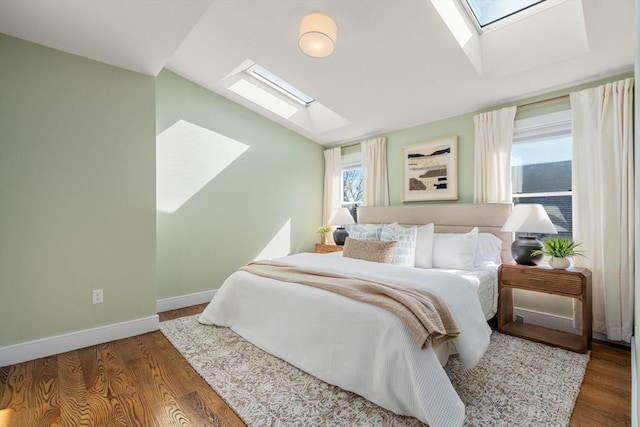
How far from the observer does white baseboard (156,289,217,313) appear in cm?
337

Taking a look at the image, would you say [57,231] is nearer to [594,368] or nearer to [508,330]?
[508,330]

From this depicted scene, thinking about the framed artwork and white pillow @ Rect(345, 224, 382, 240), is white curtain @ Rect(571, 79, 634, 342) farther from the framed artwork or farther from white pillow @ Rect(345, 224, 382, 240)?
white pillow @ Rect(345, 224, 382, 240)

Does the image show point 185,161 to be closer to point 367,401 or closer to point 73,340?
point 73,340

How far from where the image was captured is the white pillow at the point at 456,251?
2828mm

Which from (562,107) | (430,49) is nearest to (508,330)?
(562,107)

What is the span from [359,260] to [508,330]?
60.3 inches

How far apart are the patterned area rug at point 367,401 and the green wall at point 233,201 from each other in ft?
4.30

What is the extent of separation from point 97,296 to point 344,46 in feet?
10.5

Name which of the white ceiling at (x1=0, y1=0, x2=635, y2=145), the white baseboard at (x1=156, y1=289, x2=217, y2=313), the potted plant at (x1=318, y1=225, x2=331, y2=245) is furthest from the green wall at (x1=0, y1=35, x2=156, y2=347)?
the potted plant at (x1=318, y1=225, x2=331, y2=245)

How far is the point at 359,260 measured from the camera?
9.97 ft

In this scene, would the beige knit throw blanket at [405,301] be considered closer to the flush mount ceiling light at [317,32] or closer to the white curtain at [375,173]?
the flush mount ceiling light at [317,32]

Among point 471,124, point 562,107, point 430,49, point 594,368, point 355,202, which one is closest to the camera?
point 594,368

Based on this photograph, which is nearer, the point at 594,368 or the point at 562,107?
the point at 594,368

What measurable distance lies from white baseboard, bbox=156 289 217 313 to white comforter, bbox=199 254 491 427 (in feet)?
3.44
